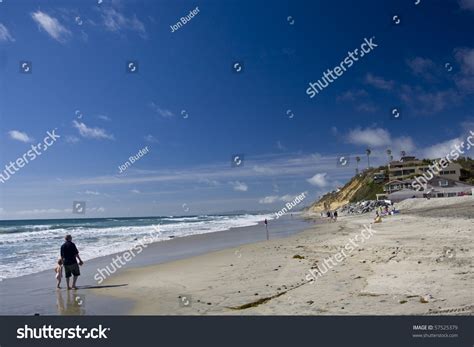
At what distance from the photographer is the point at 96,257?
20438 mm

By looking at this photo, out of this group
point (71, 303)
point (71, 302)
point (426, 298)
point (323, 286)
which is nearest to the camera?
point (426, 298)

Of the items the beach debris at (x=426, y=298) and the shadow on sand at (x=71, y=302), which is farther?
the shadow on sand at (x=71, y=302)

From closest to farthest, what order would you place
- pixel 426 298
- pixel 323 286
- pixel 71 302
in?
pixel 426 298 < pixel 323 286 < pixel 71 302

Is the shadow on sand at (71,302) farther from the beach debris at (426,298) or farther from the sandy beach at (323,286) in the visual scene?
the beach debris at (426,298)

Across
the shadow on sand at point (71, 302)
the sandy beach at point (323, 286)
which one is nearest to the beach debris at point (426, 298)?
the sandy beach at point (323, 286)

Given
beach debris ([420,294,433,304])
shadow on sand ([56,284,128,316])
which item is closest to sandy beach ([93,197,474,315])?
beach debris ([420,294,433,304])

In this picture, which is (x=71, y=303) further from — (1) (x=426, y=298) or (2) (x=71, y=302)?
(1) (x=426, y=298)

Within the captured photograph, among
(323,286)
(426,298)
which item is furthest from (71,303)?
(426,298)

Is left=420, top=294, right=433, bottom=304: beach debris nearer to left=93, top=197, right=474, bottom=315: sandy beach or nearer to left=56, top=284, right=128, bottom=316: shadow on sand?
left=93, top=197, right=474, bottom=315: sandy beach
